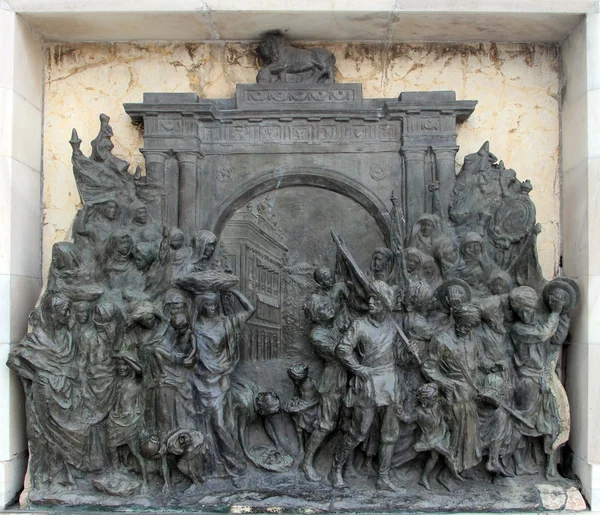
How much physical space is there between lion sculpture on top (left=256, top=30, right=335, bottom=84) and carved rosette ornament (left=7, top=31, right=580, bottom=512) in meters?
0.02

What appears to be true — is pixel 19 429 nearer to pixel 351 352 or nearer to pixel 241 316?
pixel 241 316

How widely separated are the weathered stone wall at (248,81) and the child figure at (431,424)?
2.54 m

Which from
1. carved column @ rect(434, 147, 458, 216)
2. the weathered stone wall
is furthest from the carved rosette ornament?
the weathered stone wall

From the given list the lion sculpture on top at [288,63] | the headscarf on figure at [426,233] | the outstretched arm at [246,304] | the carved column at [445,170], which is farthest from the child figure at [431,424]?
the lion sculpture on top at [288,63]

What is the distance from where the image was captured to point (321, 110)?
21.8 feet

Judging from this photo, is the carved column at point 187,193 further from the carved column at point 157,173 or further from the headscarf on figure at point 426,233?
the headscarf on figure at point 426,233

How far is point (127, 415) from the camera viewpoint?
6.06m

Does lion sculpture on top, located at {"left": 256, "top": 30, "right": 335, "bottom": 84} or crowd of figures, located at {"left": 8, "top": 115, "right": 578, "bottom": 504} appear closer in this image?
crowd of figures, located at {"left": 8, "top": 115, "right": 578, "bottom": 504}

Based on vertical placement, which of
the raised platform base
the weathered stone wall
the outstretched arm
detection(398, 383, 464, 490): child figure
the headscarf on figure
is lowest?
the raised platform base

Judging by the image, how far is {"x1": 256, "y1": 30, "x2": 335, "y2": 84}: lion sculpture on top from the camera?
6730mm

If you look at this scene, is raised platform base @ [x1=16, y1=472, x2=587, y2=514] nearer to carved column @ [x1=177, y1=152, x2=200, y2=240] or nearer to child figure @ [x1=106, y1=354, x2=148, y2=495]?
child figure @ [x1=106, y1=354, x2=148, y2=495]

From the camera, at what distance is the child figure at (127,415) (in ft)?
19.9

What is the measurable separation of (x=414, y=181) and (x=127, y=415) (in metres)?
3.45

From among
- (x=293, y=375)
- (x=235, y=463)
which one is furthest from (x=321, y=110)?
(x=235, y=463)
